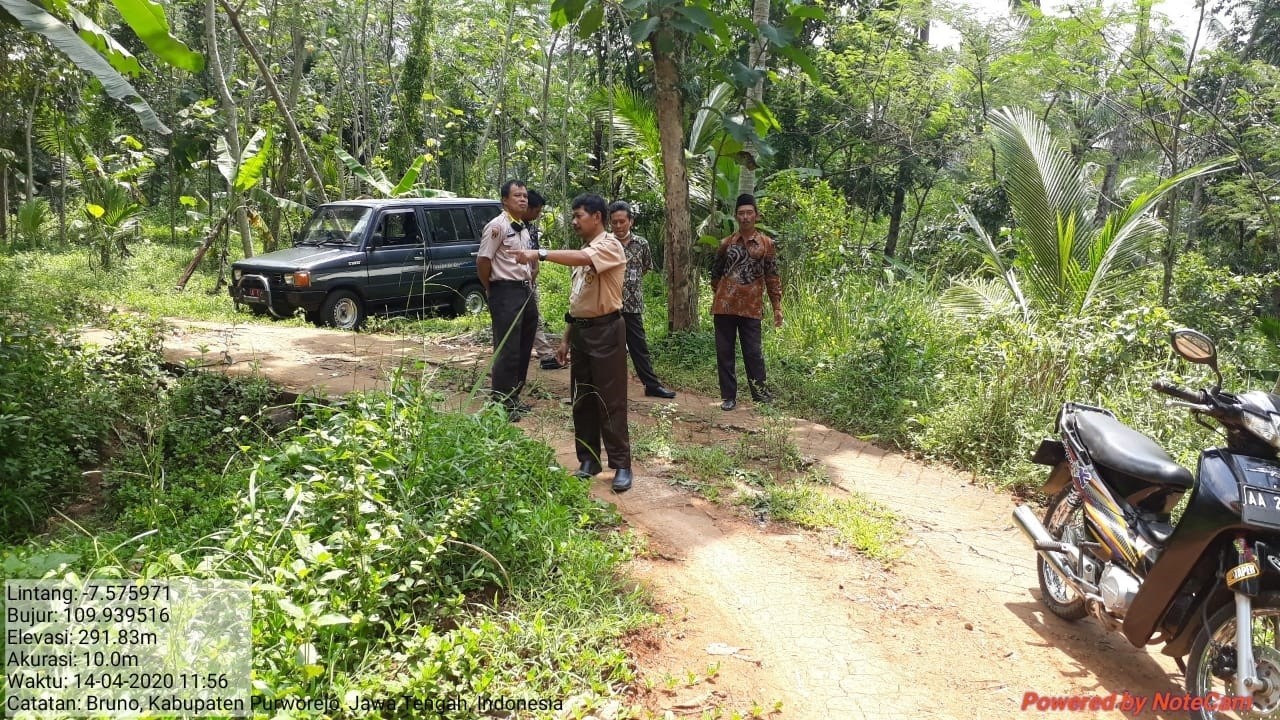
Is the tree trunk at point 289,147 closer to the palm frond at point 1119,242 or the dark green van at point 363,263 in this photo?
the dark green van at point 363,263

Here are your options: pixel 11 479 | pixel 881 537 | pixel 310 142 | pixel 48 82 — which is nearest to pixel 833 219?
pixel 881 537

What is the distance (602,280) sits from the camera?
14.2 ft

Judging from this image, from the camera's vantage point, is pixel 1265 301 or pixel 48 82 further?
pixel 48 82

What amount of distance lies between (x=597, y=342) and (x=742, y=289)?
92.8 inches

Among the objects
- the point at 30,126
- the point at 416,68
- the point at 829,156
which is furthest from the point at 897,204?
the point at 30,126

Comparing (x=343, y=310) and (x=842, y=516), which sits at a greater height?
(x=343, y=310)

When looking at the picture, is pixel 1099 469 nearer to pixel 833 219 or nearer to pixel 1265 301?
pixel 833 219

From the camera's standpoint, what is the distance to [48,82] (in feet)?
48.3

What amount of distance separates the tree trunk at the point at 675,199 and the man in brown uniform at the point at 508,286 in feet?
7.74

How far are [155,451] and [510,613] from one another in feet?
7.87

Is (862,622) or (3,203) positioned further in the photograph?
(3,203)

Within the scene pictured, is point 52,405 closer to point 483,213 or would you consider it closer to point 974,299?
point 483,213

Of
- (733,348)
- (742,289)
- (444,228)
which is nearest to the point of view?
(742,289)

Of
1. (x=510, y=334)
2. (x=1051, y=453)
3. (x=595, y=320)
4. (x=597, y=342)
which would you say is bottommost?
(x=1051, y=453)
